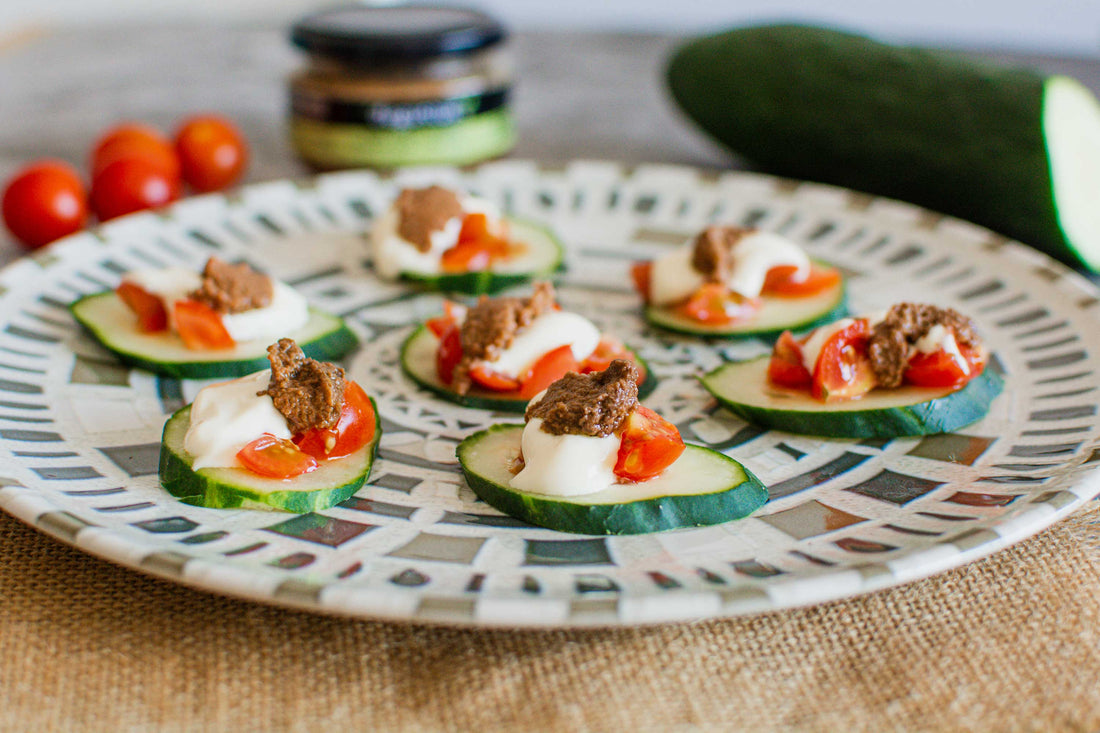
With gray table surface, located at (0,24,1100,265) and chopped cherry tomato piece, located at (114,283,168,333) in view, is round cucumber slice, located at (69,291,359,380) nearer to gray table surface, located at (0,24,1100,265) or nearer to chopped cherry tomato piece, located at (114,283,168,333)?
chopped cherry tomato piece, located at (114,283,168,333)

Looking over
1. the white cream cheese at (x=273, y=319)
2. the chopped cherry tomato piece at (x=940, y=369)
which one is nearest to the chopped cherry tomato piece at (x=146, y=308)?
the white cream cheese at (x=273, y=319)

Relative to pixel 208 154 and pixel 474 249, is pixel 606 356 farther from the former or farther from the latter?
pixel 208 154

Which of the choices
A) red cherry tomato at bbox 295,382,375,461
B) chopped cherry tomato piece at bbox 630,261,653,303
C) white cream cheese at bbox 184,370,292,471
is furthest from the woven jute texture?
chopped cherry tomato piece at bbox 630,261,653,303

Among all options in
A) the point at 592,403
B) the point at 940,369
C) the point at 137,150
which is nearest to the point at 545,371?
the point at 592,403

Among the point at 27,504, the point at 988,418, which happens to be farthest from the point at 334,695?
the point at 988,418

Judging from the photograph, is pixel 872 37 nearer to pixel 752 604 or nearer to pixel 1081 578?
pixel 1081 578

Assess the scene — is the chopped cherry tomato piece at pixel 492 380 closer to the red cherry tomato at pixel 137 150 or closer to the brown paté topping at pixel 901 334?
the brown paté topping at pixel 901 334

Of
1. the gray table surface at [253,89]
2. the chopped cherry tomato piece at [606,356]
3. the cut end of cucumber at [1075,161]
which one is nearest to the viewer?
the chopped cherry tomato piece at [606,356]

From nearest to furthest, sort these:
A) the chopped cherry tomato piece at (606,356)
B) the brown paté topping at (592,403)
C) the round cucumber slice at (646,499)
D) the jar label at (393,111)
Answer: the round cucumber slice at (646,499), the brown paté topping at (592,403), the chopped cherry tomato piece at (606,356), the jar label at (393,111)
